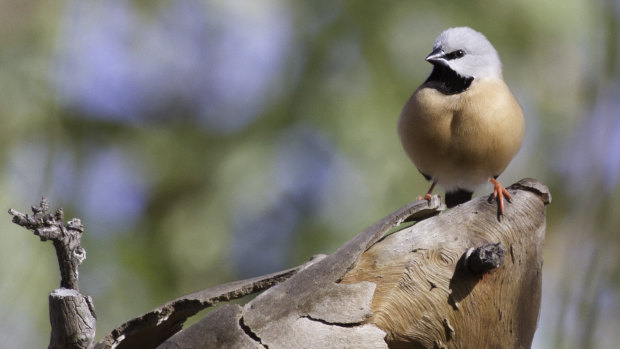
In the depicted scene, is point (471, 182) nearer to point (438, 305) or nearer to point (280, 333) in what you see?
point (438, 305)

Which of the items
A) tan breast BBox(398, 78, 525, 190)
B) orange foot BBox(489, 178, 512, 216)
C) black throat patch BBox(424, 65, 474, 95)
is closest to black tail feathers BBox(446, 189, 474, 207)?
tan breast BBox(398, 78, 525, 190)

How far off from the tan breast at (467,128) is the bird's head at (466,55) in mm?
121

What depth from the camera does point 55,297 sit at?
5.51 ft

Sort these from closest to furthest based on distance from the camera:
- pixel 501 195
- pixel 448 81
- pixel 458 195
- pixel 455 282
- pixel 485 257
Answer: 1. pixel 485 257
2. pixel 455 282
3. pixel 501 195
4. pixel 448 81
5. pixel 458 195

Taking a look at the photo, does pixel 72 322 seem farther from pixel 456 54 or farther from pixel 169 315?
pixel 456 54

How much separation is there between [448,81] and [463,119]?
0.96 feet

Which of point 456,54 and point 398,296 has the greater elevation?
point 456,54

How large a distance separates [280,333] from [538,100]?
171 inches

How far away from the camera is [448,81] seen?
3.73 m

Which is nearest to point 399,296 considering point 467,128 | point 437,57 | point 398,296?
point 398,296

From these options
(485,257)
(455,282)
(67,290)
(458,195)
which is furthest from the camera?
(458,195)

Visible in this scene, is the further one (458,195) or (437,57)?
(458,195)

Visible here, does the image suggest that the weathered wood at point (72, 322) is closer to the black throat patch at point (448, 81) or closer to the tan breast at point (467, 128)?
the tan breast at point (467, 128)

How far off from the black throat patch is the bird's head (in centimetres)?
2
